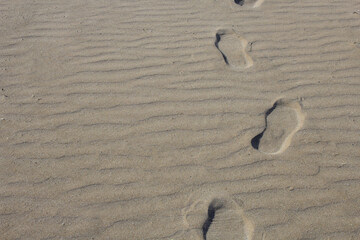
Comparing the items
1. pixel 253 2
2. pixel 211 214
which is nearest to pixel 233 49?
pixel 253 2

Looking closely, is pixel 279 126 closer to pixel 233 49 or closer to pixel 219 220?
pixel 219 220

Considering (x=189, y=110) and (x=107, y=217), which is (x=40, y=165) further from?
(x=189, y=110)

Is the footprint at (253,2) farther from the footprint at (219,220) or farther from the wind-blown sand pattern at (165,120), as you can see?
the footprint at (219,220)

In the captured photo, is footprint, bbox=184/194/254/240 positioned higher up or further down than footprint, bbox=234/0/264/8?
further down

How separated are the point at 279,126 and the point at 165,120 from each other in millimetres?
863

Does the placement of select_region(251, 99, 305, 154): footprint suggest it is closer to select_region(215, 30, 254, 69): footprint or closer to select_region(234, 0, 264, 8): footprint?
select_region(215, 30, 254, 69): footprint

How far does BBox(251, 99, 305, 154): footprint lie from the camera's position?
2.54m

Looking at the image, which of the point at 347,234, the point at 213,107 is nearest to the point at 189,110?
the point at 213,107

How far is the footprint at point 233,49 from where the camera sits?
3.25m

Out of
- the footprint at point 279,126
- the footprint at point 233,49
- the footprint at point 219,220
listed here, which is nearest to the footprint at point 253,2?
the footprint at point 233,49

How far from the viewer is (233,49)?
11.2 feet

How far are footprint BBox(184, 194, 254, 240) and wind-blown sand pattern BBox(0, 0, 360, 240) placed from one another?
24 mm

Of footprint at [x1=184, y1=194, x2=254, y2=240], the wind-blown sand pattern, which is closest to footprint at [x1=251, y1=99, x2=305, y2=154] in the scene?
the wind-blown sand pattern

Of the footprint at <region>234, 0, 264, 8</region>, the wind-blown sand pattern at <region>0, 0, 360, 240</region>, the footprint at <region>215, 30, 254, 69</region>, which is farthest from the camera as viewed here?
the footprint at <region>234, 0, 264, 8</region>
